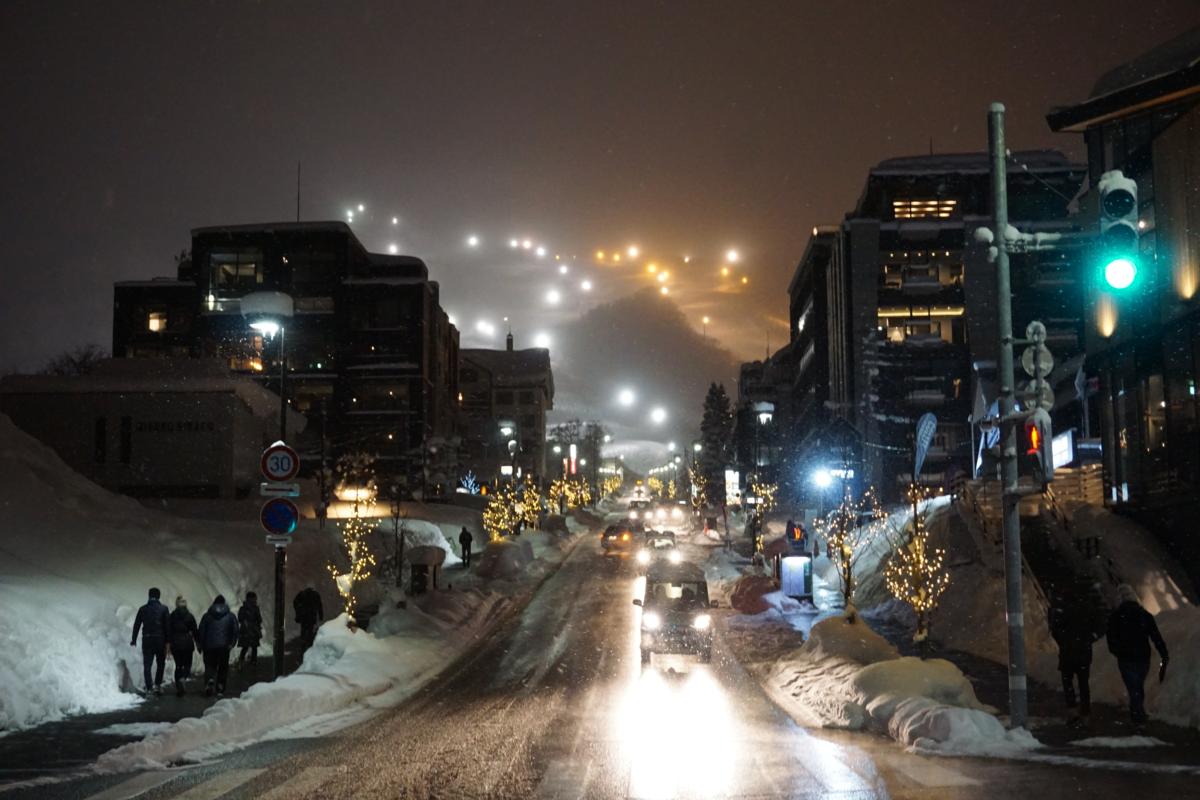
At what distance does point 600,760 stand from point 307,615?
11948mm

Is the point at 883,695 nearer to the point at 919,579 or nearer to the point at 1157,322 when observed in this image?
the point at 919,579

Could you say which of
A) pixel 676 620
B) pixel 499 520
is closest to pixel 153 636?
pixel 676 620

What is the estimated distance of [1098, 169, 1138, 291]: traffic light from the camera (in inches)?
429

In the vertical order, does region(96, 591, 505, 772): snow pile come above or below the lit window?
below

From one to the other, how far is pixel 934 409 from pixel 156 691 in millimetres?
59493

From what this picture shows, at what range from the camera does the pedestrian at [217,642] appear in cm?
1830

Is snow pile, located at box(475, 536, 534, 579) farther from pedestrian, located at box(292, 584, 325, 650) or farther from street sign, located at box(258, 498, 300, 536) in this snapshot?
street sign, located at box(258, 498, 300, 536)

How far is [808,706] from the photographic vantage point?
18047 millimetres

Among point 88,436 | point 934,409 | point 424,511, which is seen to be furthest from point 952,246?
point 88,436

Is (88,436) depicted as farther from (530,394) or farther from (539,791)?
(530,394)

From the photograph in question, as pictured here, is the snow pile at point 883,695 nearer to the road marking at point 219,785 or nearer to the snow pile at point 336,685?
the snow pile at point 336,685

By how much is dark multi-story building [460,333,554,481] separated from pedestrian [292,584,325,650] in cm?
7575

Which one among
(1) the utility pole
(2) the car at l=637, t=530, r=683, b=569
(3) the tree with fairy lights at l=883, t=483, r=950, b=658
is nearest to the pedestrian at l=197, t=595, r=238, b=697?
(1) the utility pole

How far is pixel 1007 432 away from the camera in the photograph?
1491 cm
